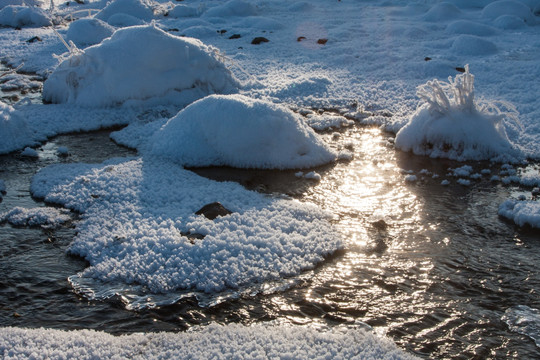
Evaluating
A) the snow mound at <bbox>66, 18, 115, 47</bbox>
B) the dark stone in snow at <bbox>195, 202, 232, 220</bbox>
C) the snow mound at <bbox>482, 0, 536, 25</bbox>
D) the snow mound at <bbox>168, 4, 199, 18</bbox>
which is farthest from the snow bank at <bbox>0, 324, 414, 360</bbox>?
the snow mound at <bbox>168, 4, 199, 18</bbox>

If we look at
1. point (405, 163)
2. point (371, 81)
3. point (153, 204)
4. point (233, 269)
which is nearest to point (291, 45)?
point (371, 81)

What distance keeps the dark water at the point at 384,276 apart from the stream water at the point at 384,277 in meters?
0.01

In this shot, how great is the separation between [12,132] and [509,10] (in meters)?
19.6

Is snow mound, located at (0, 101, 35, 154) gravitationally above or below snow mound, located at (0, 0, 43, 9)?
below

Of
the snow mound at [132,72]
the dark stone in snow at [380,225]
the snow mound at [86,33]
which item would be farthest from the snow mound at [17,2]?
the dark stone in snow at [380,225]

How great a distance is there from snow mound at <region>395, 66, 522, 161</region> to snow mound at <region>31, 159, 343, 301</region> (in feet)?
11.5

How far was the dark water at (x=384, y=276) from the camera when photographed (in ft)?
16.4

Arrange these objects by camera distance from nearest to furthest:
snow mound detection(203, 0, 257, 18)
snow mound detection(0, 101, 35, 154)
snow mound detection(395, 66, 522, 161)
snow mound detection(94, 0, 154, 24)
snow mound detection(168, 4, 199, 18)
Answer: snow mound detection(395, 66, 522, 161) < snow mound detection(0, 101, 35, 154) < snow mound detection(203, 0, 257, 18) < snow mound detection(94, 0, 154, 24) < snow mound detection(168, 4, 199, 18)

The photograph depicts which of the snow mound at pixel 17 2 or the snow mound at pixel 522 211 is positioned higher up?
the snow mound at pixel 17 2

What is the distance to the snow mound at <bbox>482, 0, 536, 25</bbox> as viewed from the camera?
811 inches

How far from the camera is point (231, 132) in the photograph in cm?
895

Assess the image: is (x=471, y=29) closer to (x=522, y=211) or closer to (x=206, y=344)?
(x=522, y=211)

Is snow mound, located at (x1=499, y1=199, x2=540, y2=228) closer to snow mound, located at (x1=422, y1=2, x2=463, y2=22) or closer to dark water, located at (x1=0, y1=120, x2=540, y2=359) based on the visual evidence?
dark water, located at (x1=0, y1=120, x2=540, y2=359)

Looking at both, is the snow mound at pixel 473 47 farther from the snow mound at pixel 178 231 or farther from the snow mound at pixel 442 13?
the snow mound at pixel 178 231
